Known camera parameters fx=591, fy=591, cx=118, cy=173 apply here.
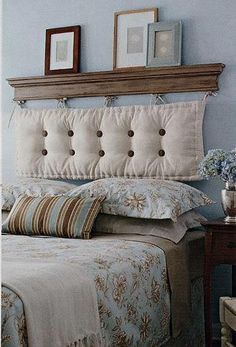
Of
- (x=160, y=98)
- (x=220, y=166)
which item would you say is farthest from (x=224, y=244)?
(x=160, y=98)

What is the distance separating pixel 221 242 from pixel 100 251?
61cm

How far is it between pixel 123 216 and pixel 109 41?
3.86ft

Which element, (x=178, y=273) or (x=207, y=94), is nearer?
(x=178, y=273)

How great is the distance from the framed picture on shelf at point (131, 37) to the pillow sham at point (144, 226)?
3.24 ft

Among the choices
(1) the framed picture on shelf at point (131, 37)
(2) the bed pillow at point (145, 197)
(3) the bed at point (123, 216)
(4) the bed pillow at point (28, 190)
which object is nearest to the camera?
(3) the bed at point (123, 216)

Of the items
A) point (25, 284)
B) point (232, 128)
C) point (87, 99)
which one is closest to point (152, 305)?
point (25, 284)

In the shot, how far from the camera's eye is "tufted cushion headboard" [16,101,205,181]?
3143 mm

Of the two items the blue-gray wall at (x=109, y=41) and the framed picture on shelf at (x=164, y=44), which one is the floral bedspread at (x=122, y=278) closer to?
the blue-gray wall at (x=109, y=41)

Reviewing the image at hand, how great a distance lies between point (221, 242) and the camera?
2.59m

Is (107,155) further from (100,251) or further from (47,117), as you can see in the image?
(100,251)

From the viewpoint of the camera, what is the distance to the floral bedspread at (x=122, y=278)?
2.01 m

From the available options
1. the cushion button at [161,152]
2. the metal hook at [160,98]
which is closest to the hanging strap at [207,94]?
the metal hook at [160,98]

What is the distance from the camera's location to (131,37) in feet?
11.1

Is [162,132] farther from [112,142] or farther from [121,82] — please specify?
[121,82]
